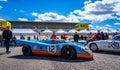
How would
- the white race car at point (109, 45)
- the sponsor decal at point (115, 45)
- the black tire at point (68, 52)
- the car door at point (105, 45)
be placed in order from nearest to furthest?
the black tire at point (68, 52) < the sponsor decal at point (115, 45) < the white race car at point (109, 45) < the car door at point (105, 45)

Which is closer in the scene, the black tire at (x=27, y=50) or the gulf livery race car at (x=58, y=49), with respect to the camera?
the gulf livery race car at (x=58, y=49)

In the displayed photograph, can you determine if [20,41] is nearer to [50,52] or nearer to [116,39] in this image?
[50,52]

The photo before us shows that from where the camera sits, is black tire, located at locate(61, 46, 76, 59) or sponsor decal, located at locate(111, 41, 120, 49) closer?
black tire, located at locate(61, 46, 76, 59)

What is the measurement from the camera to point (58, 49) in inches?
411

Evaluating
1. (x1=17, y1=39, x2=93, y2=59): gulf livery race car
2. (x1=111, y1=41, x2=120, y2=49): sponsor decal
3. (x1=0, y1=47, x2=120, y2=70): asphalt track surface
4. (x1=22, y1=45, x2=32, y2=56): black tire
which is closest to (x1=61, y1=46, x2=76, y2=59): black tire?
(x1=17, y1=39, x2=93, y2=59): gulf livery race car

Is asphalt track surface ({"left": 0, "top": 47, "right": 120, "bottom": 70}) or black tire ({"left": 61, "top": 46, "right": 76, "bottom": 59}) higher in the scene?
black tire ({"left": 61, "top": 46, "right": 76, "bottom": 59})

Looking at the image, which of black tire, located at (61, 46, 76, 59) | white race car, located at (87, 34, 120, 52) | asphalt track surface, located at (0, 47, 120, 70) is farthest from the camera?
white race car, located at (87, 34, 120, 52)

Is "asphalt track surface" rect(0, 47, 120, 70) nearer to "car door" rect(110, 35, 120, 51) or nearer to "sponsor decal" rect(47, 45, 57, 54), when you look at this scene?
"sponsor decal" rect(47, 45, 57, 54)

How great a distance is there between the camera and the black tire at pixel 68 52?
9961 mm

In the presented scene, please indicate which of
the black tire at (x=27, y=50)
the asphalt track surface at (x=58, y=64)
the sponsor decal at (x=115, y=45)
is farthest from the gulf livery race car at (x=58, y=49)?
the sponsor decal at (x=115, y=45)

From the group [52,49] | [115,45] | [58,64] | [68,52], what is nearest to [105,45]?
[115,45]

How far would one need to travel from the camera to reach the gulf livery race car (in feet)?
32.3

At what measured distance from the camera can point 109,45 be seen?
42.8 ft

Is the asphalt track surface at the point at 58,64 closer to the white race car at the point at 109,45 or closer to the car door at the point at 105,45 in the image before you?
the white race car at the point at 109,45
